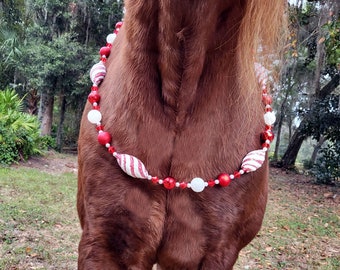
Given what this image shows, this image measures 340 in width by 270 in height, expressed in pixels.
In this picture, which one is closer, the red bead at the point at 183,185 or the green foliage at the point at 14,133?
the red bead at the point at 183,185

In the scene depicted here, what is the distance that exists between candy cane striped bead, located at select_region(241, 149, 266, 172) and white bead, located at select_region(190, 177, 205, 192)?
159 mm

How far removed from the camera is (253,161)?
128 cm

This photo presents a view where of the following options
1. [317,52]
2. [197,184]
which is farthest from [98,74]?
[317,52]

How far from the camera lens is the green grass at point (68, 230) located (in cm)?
362

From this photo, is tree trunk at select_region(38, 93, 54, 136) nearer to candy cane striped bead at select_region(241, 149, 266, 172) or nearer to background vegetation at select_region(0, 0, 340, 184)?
background vegetation at select_region(0, 0, 340, 184)

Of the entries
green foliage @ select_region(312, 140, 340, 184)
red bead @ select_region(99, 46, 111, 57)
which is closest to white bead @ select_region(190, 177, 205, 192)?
red bead @ select_region(99, 46, 111, 57)

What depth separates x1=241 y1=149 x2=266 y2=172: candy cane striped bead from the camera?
128 centimetres

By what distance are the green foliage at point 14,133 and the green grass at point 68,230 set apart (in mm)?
783

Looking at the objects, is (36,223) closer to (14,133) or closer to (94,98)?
(94,98)

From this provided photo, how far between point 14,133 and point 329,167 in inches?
287

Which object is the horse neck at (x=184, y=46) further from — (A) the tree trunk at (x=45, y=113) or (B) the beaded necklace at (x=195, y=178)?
(A) the tree trunk at (x=45, y=113)

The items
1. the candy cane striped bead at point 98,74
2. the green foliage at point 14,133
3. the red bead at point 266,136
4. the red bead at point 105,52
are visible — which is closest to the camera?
the red bead at point 266,136

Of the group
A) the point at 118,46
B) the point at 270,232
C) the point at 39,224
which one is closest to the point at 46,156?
the point at 39,224

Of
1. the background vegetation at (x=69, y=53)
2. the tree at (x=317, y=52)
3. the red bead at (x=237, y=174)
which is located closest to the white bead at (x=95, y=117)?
the red bead at (x=237, y=174)
